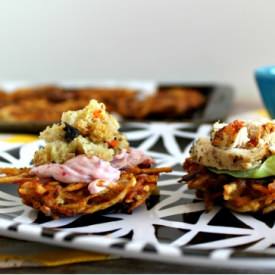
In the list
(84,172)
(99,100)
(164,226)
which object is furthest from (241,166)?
(99,100)

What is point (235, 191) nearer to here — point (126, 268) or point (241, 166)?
point (241, 166)

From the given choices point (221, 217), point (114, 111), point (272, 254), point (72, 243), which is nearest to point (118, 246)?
point (72, 243)

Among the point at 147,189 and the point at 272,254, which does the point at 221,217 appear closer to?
the point at 147,189

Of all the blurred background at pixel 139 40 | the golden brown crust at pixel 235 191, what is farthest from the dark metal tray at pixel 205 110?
the golden brown crust at pixel 235 191

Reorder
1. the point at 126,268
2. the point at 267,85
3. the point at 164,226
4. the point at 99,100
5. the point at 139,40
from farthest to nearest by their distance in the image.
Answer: the point at 139,40 → the point at 99,100 → the point at 267,85 → the point at 164,226 → the point at 126,268

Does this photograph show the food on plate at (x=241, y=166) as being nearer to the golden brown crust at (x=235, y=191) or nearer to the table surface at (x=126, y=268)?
the golden brown crust at (x=235, y=191)

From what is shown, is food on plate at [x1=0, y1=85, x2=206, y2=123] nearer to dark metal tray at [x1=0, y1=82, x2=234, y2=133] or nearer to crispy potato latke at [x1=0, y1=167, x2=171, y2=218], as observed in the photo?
dark metal tray at [x1=0, y1=82, x2=234, y2=133]

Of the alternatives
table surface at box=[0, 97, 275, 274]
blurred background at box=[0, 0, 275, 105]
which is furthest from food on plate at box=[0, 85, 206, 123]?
table surface at box=[0, 97, 275, 274]
